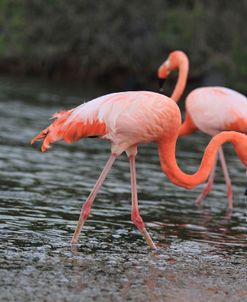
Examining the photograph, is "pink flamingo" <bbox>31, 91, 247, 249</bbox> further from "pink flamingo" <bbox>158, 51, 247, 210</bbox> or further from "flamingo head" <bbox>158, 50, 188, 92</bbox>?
"flamingo head" <bbox>158, 50, 188, 92</bbox>

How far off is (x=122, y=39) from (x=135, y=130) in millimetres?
25603

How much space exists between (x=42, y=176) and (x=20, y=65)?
22.6 meters

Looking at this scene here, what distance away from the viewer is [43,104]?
2222 centimetres

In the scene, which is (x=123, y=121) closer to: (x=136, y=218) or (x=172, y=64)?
(x=136, y=218)

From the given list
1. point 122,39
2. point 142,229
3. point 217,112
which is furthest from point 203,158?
point 122,39

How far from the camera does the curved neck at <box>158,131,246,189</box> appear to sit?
25.5ft

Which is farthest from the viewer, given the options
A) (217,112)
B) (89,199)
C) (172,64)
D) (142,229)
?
(172,64)

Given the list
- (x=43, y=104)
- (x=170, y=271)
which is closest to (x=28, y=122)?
(x=43, y=104)

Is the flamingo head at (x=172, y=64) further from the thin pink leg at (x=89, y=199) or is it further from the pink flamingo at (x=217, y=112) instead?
→ the thin pink leg at (x=89, y=199)

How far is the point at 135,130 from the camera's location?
7863 millimetres

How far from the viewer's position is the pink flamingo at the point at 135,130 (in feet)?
25.6

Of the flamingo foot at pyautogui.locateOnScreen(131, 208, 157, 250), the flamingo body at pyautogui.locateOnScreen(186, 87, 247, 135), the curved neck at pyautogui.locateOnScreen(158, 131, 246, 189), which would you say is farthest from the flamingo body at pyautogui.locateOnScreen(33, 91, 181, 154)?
the flamingo body at pyautogui.locateOnScreen(186, 87, 247, 135)

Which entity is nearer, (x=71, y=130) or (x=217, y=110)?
(x=71, y=130)

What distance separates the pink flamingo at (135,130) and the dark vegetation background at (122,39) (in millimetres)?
22639
